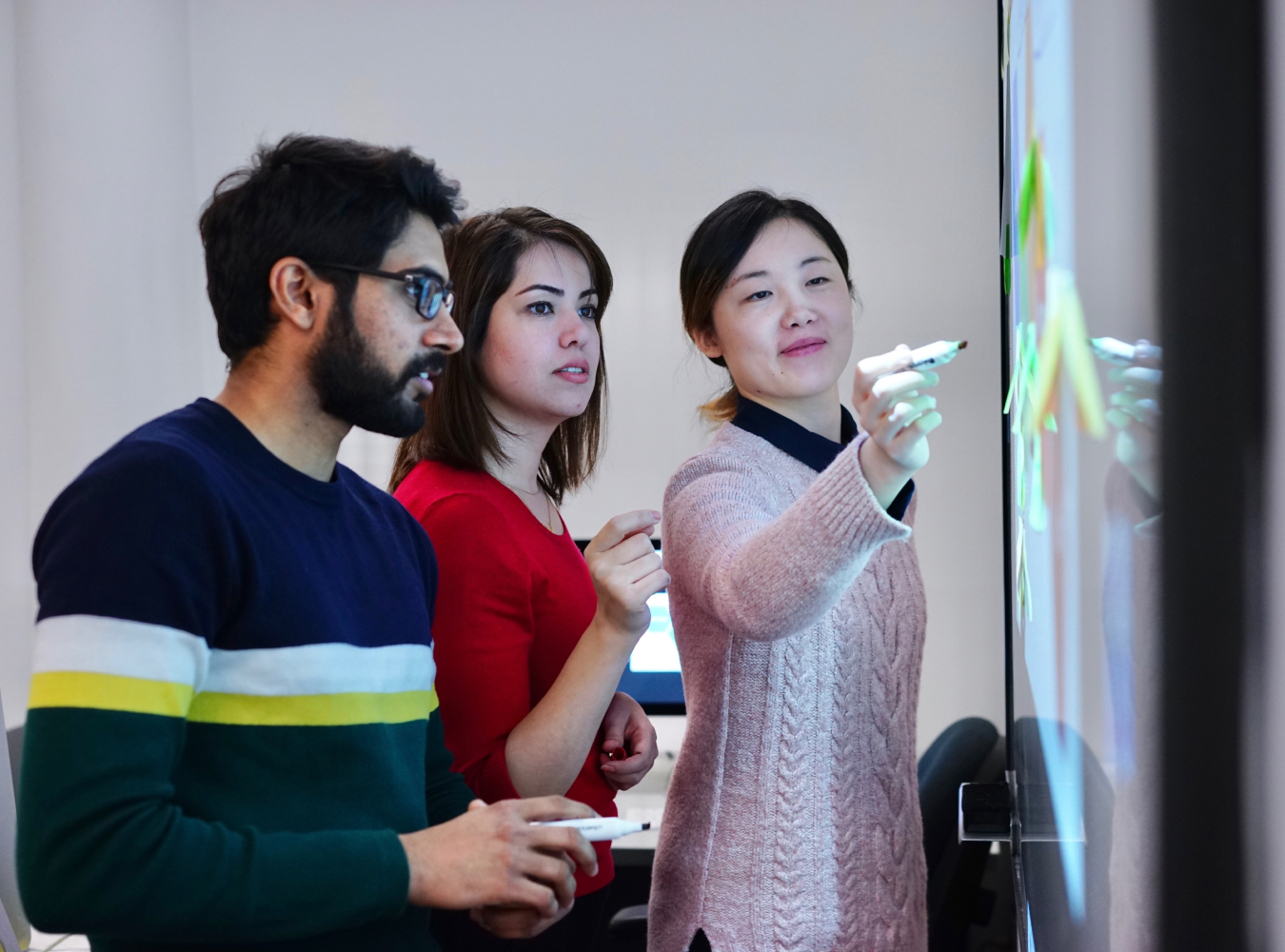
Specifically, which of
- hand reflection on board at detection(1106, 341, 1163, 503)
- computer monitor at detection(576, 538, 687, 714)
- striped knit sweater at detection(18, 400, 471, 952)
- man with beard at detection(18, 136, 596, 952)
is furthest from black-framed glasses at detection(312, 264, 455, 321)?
computer monitor at detection(576, 538, 687, 714)

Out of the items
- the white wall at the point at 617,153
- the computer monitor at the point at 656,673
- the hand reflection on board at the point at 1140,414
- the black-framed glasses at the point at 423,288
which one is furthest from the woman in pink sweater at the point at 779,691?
the white wall at the point at 617,153

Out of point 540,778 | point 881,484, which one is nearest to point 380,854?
point 540,778

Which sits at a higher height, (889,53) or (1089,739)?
(889,53)

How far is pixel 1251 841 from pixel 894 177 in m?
2.87

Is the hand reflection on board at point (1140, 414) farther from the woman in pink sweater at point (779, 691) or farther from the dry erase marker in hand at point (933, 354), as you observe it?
the woman in pink sweater at point (779, 691)

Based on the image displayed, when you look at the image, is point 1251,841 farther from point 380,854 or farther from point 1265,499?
point 380,854

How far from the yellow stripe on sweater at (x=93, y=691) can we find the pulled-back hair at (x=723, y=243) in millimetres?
759

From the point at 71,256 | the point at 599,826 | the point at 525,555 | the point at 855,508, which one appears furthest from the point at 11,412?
the point at 855,508

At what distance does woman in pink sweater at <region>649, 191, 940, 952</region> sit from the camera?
43.0 inches

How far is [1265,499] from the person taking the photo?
237 mm

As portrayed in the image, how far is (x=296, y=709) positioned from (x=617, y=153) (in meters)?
2.45

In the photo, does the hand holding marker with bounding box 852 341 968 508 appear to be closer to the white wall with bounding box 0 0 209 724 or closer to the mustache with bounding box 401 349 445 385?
the mustache with bounding box 401 349 445 385

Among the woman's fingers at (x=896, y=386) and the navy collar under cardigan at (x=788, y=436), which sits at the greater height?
the navy collar under cardigan at (x=788, y=436)

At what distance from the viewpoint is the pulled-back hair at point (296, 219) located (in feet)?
3.12
